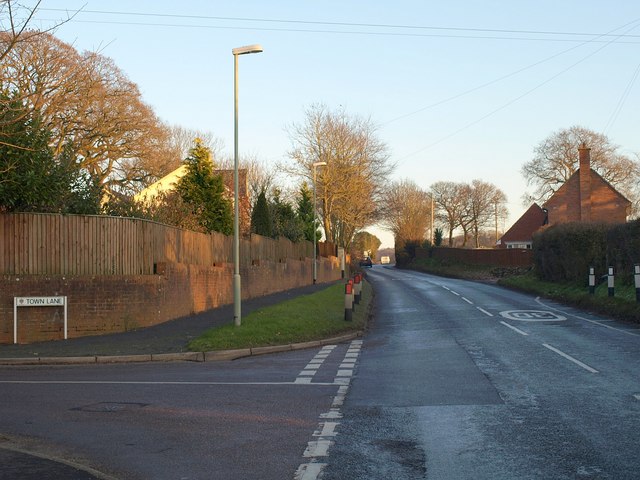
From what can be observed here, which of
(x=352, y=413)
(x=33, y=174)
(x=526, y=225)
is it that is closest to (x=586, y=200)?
(x=526, y=225)

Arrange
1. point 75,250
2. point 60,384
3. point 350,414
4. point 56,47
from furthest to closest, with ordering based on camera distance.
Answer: point 56,47 → point 75,250 → point 60,384 → point 350,414

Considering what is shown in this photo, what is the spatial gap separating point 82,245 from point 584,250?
67.0ft

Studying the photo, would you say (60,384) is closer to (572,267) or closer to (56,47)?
(572,267)

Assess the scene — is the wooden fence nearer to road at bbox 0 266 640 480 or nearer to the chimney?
road at bbox 0 266 640 480

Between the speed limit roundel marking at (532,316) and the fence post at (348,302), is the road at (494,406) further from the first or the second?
the speed limit roundel marking at (532,316)

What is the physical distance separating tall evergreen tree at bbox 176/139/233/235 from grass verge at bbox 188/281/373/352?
27.7 ft

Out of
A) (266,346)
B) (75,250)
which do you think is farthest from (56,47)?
(266,346)

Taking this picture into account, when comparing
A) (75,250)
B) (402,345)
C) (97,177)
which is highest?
(97,177)

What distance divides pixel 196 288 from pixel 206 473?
17224 millimetres

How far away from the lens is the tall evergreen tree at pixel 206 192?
1194 inches

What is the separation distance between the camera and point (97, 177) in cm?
2106

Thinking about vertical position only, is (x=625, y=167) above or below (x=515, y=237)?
above

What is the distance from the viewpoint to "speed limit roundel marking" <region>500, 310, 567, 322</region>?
20.7 metres

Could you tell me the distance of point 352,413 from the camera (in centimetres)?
864
